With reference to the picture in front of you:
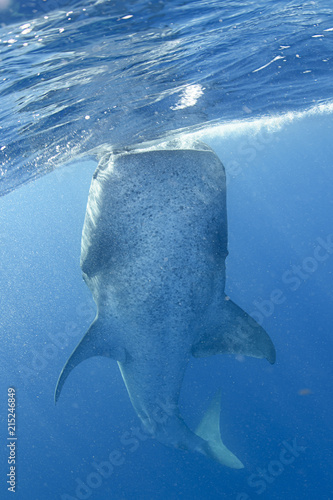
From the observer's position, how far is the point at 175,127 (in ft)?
36.6

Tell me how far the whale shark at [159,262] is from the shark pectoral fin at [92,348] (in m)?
0.01

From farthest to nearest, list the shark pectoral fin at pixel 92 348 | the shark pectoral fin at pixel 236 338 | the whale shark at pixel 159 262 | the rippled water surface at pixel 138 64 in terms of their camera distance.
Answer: the rippled water surface at pixel 138 64 → the shark pectoral fin at pixel 236 338 → the shark pectoral fin at pixel 92 348 → the whale shark at pixel 159 262

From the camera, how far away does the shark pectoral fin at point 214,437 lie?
19.9 ft

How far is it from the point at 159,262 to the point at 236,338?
1.79 meters

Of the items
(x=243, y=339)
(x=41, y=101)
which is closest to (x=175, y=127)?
(x=41, y=101)

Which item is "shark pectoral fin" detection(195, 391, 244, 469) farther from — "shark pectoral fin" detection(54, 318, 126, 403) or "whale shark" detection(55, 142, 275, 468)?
"shark pectoral fin" detection(54, 318, 126, 403)

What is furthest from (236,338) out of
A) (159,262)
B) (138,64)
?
(138,64)

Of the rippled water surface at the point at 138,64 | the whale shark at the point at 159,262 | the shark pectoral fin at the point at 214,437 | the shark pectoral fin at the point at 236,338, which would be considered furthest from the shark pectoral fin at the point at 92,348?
the rippled water surface at the point at 138,64

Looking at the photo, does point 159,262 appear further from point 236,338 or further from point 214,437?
point 214,437

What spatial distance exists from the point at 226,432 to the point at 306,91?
3038 cm

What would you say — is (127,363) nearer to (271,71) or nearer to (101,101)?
(101,101)

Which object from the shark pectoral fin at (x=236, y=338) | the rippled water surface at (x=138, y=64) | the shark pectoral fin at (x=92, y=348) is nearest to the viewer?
the shark pectoral fin at (x=92, y=348)

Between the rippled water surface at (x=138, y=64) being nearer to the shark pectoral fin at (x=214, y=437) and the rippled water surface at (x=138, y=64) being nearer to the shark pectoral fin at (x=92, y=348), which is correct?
the shark pectoral fin at (x=92, y=348)

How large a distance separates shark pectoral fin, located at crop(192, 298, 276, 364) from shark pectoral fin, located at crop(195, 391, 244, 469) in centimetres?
221
